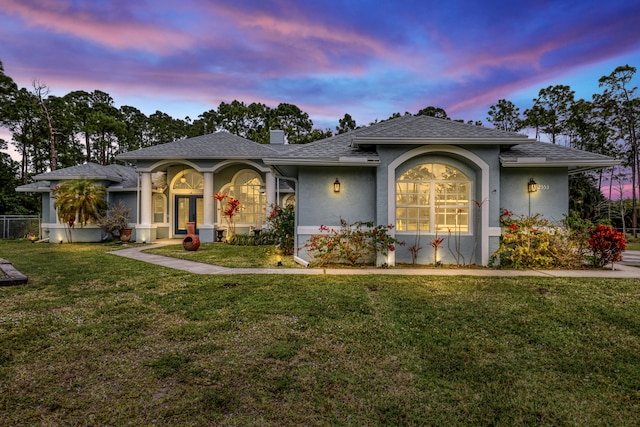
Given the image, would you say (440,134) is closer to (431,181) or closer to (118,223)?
(431,181)

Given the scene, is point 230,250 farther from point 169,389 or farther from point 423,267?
point 169,389

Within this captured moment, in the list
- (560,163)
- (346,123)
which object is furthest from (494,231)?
(346,123)

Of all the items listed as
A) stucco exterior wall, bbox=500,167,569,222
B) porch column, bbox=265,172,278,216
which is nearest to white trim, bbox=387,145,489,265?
stucco exterior wall, bbox=500,167,569,222

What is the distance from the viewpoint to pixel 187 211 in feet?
48.3

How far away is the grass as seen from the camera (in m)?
2.15

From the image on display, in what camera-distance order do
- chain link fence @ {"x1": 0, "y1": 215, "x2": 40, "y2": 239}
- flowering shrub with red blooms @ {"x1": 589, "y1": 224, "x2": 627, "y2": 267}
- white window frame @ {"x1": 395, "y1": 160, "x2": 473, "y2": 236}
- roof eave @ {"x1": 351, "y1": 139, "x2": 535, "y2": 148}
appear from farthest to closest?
chain link fence @ {"x1": 0, "y1": 215, "x2": 40, "y2": 239}, white window frame @ {"x1": 395, "y1": 160, "x2": 473, "y2": 236}, roof eave @ {"x1": 351, "y1": 139, "x2": 535, "y2": 148}, flowering shrub with red blooms @ {"x1": 589, "y1": 224, "x2": 627, "y2": 267}

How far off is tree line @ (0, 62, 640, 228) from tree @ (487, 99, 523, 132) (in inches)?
3.1

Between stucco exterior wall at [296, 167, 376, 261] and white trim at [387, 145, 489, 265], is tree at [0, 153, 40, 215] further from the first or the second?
white trim at [387, 145, 489, 265]

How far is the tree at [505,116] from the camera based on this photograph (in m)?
26.0

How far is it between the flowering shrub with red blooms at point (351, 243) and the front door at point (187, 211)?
8859 mm

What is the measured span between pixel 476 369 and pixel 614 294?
14.3 ft

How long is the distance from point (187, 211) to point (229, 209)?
2805mm

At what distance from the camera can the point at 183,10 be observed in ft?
30.1

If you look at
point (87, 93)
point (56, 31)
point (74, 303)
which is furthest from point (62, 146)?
point (74, 303)
